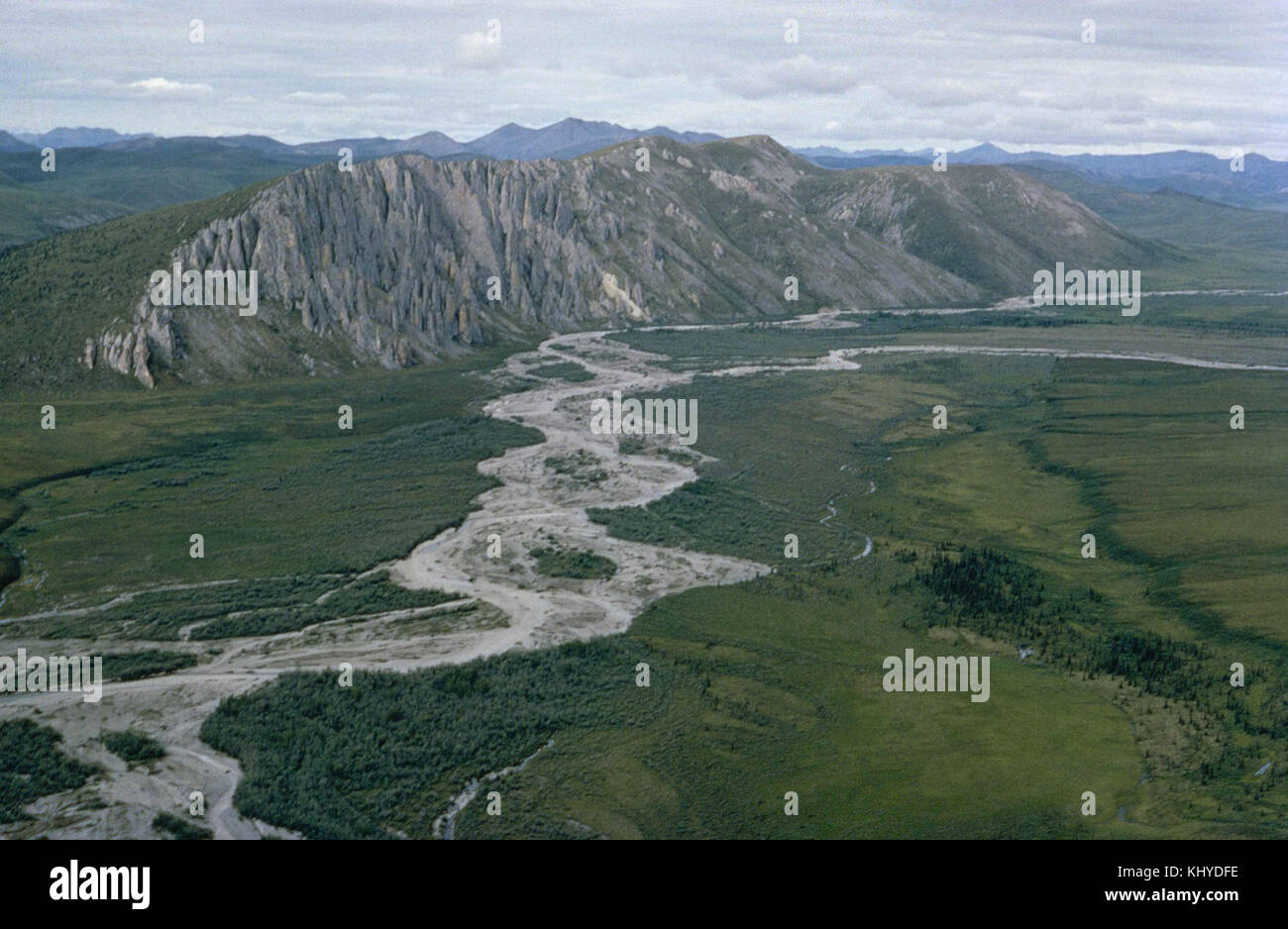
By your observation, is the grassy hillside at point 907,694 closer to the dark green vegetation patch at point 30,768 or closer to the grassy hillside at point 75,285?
the dark green vegetation patch at point 30,768

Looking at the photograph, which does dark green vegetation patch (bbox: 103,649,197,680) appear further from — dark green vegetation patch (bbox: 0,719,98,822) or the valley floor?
dark green vegetation patch (bbox: 0,719,98,822)

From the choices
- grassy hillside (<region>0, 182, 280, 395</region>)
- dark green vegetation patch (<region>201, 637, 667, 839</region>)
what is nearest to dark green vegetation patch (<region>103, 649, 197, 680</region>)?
dark green vegetation patch (<region>201, 637, 667, 839</region>)

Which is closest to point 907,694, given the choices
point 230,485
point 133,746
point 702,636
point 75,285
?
point 702,636

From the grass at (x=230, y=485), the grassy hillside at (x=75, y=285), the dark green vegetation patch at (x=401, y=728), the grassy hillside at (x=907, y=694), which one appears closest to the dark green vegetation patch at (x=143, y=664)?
the grass at (x=230, y=485)

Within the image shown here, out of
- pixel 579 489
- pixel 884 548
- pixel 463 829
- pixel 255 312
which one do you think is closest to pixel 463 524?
pixel 579 489

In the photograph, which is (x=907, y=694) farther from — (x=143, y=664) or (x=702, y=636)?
(x=143, y=664)

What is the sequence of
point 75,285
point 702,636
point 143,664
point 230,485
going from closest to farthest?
point 143,664 < point 702,636 < point 230,485 < point 75,285

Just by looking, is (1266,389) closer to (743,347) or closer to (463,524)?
(743,347)

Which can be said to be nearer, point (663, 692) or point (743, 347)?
point (663, 692)

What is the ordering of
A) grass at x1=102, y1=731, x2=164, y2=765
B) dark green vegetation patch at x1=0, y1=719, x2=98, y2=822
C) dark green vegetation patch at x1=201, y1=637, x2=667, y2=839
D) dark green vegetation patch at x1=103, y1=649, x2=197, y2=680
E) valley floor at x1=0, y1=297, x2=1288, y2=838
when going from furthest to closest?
dark green vegetation patch at x1=103, y1=649, x2=197, y2=680 → grass at x1=102, y1=731, x2=164, y2=765 → valley floor at x1=0, y1=297, x2=1288, y2=838 → dark green vegetation patch at x1=201, y1=637, x2=667, y2=839 → dark green vegetation patch at x1=0, y1=719, x2=98, y2=822

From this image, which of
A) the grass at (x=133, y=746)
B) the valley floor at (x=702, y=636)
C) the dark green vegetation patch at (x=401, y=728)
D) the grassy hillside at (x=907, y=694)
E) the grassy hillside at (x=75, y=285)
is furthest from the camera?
the grassy hillside at (x=75, y=285)
